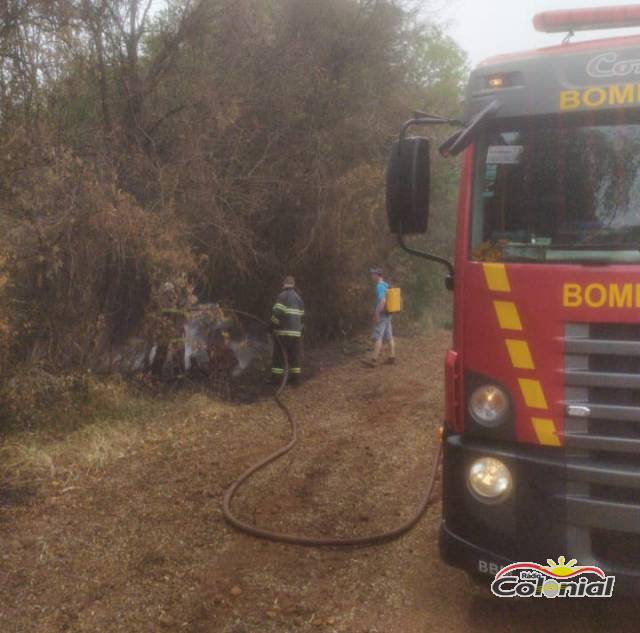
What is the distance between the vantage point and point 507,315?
3.83 metres

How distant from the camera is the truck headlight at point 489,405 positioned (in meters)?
3.83

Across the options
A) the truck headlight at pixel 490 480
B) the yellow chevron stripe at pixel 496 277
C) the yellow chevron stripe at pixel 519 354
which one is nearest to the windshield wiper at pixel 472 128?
the yellow chevron stripe at pixel 496 277

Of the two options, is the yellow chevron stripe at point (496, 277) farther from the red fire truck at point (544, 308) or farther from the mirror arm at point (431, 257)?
the mirror arm at point (431, 257)

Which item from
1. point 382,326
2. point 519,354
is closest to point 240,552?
point 519,354

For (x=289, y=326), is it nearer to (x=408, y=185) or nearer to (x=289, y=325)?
(x=289, y=325)

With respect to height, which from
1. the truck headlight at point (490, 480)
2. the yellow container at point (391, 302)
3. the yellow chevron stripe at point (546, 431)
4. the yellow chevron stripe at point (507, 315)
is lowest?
the yellow container at point (391, 302)

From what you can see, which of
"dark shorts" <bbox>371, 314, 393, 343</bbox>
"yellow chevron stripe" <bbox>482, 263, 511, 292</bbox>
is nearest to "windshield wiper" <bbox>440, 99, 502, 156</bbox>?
"yellow chevron stripe" <bbox>482, 263, 511, 292</bbox>

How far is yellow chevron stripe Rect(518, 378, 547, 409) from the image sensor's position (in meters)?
3.73

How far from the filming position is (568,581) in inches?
142

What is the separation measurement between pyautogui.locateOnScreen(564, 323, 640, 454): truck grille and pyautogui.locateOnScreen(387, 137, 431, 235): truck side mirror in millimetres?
1079

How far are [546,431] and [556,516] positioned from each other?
393mm

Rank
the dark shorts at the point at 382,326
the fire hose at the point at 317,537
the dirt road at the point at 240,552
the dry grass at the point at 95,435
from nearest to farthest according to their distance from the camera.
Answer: the dirt road at the point at 240,552, the fire hose at the point at 317,537, the dry grass at the point at 95,435, the dark shorts at the point at 382,326

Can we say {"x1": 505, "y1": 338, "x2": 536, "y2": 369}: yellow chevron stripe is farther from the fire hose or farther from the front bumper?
the fire hose

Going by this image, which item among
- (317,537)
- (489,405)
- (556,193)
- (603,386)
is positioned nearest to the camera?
(603,386)
